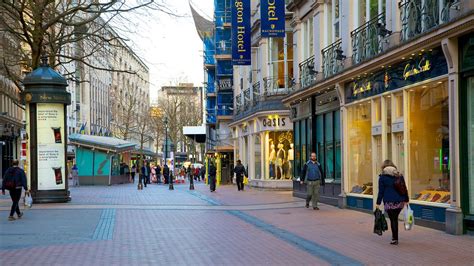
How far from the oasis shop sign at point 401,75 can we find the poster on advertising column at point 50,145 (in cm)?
993

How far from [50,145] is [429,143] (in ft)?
43.6

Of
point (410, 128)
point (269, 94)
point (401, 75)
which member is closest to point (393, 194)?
point (410, 128)

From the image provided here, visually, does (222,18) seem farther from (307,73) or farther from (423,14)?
(423,14)

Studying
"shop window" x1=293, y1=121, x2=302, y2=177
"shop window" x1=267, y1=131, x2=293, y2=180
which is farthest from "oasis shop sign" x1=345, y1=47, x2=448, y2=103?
"shop window" x1=267, y1=131, x2=293, y2=180

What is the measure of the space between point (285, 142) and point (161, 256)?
23.8 m

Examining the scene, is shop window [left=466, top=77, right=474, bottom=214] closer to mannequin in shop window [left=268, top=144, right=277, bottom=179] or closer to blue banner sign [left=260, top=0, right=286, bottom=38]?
blue banner sign [left=260, top=0, right=286, bottom=38]

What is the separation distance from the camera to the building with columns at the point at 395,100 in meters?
13.4

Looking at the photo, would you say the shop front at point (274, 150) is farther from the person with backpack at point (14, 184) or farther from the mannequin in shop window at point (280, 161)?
the person with backpack at point (14, 184)

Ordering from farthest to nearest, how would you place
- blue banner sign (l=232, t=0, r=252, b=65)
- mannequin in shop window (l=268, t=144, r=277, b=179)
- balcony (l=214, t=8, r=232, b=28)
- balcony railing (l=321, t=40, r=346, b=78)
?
balcony (l=214, t=8, r=232, b=28) → mannequin in shop window (l=268, t=144, r=277, b=179) → blue banner sign (l=232, t=0, r=252, b=65) → balcony railing (l=321, t=40, r=346, b=78)

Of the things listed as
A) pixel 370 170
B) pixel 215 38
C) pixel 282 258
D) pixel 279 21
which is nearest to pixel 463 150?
pixel 282 258

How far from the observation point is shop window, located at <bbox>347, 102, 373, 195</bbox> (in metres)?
19.5

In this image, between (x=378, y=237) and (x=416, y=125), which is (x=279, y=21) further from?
(x=378, y=237)

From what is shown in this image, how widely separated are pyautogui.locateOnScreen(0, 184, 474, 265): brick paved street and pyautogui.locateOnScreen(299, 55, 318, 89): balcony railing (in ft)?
21.1

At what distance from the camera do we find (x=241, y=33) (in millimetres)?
32594
